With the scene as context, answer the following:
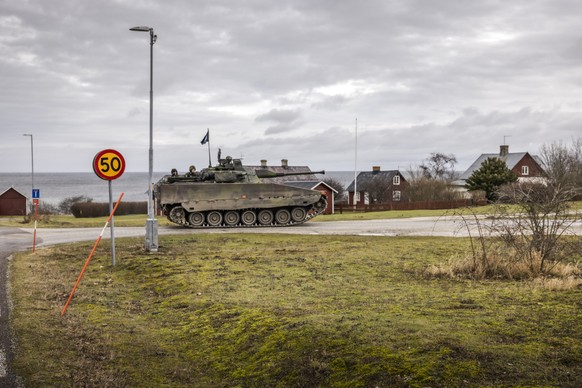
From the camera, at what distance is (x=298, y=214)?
93.9 ft

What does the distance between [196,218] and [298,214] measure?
4670 millimetres

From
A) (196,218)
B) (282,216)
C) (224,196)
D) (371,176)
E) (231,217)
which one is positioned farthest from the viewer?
(371,176)

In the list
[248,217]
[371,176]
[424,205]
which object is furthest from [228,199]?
[371,176]

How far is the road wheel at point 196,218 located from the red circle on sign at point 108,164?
45.8 feet

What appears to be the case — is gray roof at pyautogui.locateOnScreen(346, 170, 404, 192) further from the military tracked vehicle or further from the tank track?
the military tracked vehicle

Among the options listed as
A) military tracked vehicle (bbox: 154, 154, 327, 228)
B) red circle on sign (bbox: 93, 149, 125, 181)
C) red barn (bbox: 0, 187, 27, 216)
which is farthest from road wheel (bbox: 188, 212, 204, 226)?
red barn (bbox: 0, 187, 27, 216)

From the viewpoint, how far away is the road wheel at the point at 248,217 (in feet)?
91.0

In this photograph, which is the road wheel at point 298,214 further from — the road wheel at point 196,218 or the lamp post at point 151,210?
the lamp post at point 151,210

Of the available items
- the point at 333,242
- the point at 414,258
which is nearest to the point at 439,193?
the point at 333,242

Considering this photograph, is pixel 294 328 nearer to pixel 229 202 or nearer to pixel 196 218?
pixel 229 202

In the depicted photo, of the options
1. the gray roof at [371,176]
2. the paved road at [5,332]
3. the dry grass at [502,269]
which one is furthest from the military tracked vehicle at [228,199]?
the gray roof at [371,176]

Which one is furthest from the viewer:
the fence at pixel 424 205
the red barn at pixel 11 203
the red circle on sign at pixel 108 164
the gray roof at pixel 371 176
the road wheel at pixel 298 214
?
the gray roof at pixel 371 176

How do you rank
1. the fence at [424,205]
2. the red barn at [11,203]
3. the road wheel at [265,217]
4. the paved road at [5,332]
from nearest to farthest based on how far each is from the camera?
the paved road at [5,332] < the road wheel at [265,217] < the fence at [424,205] < the red barn at [11,203]

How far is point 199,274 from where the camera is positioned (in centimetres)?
1246
